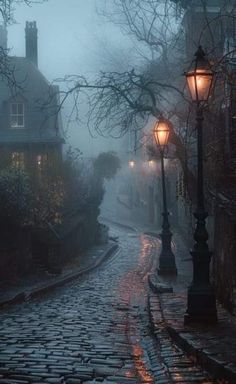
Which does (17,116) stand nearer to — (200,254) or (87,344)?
(200,254)

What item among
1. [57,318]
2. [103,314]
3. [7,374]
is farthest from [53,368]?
[103,314]

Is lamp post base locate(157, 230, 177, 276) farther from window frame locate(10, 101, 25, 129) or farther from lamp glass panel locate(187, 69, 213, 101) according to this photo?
window frame locate(10, 101, 25, 129)

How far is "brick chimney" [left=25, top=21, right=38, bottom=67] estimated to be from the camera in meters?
→ 45.8

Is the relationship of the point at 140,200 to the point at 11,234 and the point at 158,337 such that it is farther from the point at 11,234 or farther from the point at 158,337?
the point at 158,337

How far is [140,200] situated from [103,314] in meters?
47.7

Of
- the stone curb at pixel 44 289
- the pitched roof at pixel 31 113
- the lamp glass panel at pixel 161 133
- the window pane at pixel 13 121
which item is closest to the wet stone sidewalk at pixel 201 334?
the stone curb at pixel 44 289

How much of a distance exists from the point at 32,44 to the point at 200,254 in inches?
1547

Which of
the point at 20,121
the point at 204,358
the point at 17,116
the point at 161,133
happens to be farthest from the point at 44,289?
the point at 17,116

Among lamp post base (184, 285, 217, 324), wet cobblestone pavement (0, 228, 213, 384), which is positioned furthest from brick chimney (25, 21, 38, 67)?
lamp post base (184, 285, 217, 324)

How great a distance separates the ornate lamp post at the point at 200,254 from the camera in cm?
980

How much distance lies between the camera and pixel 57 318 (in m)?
11.4

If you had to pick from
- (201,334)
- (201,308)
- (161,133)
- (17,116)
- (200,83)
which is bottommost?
(201,334)

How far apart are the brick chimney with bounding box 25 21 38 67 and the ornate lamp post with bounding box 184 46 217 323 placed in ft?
124

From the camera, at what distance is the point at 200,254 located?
10000mm
